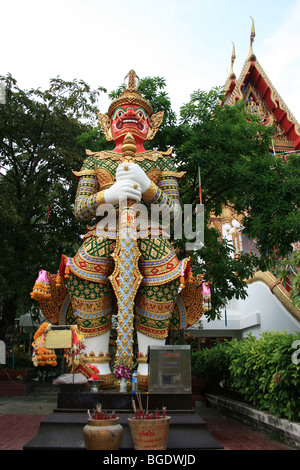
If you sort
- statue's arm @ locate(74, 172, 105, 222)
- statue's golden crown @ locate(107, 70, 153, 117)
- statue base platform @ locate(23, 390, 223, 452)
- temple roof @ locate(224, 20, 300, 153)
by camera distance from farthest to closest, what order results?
1. temple roof @ locate(224, 20, 300, 153)
2. statue's golden crown @ locate(107, 70, 153, 117)
3. statue's arm @ locate(74, 172, 105, 222)
4. statue base platform @ locate(23, 390, 223, 452)

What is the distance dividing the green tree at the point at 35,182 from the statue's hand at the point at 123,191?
105 inches

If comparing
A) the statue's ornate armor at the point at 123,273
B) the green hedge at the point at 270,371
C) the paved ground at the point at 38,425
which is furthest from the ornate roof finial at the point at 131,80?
the paved ground at the point at 38,425

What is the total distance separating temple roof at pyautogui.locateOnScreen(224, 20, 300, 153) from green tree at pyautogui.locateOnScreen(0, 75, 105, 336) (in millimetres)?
8058

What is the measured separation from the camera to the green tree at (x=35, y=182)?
7.53 meters

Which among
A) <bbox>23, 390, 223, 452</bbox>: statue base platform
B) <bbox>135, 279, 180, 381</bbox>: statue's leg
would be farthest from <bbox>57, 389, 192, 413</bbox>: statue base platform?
<bbox>135, 279, 180, 381</bbox>: statue's leg

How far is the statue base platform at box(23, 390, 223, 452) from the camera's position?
134 inches

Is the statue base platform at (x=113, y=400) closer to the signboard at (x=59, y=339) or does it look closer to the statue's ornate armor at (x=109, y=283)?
the signboard at (x=59, y=339)

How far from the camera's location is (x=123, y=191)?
4.87 m

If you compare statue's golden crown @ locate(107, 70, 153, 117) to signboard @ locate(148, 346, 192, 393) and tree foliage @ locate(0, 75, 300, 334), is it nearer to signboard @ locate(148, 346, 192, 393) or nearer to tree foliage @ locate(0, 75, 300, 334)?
tree foliage @ locate(0, 75, 300, 334)

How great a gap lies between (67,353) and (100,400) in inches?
26.2

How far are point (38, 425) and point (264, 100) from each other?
14380 mm

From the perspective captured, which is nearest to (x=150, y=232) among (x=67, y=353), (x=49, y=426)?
(x=67, y=353)

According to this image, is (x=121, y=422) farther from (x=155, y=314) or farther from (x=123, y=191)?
(x=123, y=191)
